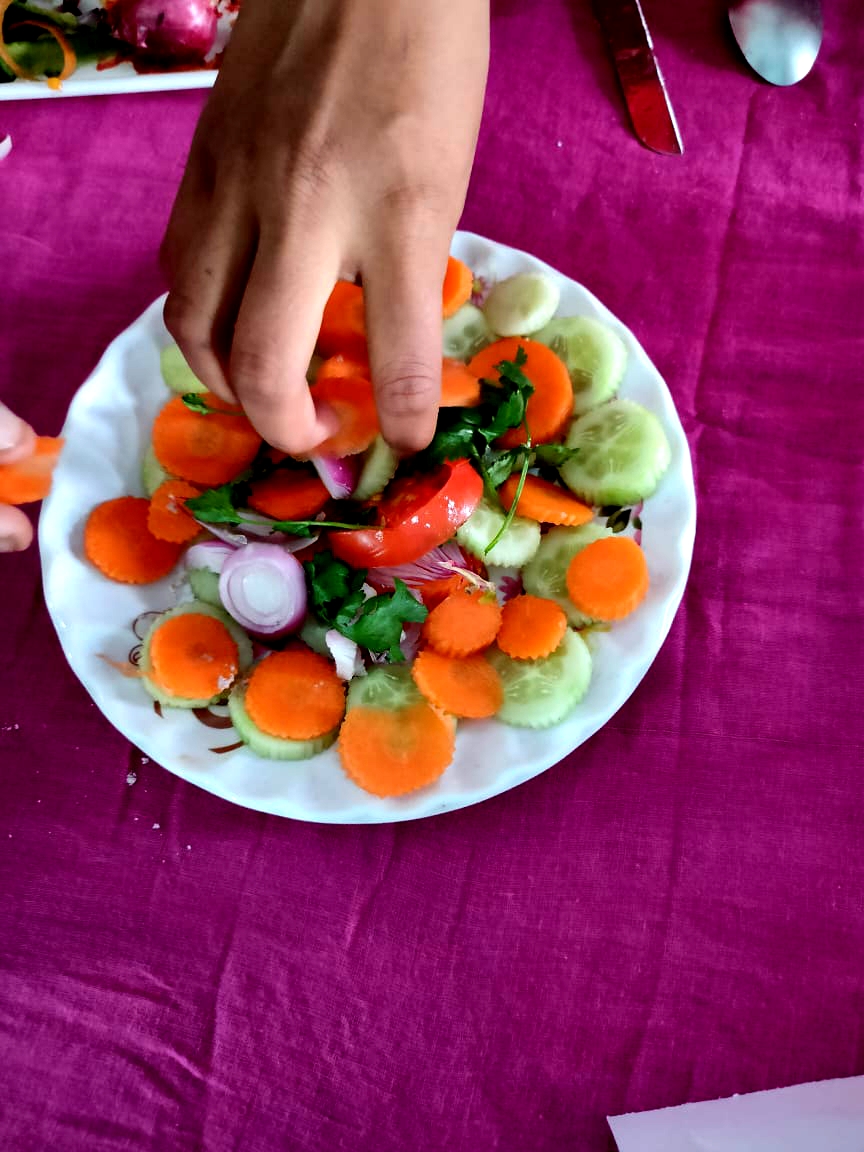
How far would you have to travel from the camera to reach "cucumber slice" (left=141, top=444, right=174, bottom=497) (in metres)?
1.07

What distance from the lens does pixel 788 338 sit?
47.4 inches

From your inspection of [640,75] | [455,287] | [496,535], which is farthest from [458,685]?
[640,75]

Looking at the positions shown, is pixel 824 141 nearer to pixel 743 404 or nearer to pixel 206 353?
pixel 743 404

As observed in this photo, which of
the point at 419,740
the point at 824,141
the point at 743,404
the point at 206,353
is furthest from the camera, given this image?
the point at 824,141

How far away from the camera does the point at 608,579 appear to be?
37.5 inches

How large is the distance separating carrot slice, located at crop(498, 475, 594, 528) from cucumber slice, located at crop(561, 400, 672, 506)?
0.03 meters

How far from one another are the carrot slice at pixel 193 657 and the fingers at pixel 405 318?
423 mm

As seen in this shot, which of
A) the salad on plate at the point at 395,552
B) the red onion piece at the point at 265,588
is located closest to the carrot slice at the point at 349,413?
the salad on plate at the point at 395,552

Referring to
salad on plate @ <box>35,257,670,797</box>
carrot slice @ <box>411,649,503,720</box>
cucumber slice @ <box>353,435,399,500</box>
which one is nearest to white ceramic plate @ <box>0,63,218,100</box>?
salad on plate @ <box>35,257,670,797</box>

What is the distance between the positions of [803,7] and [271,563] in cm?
118

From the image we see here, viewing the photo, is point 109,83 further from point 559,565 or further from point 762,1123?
point 762,1123

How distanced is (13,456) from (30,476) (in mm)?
57

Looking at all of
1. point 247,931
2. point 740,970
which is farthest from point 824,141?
point 247,931

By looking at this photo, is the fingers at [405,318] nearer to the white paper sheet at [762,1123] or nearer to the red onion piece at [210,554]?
the red onion piece at [210,554]
